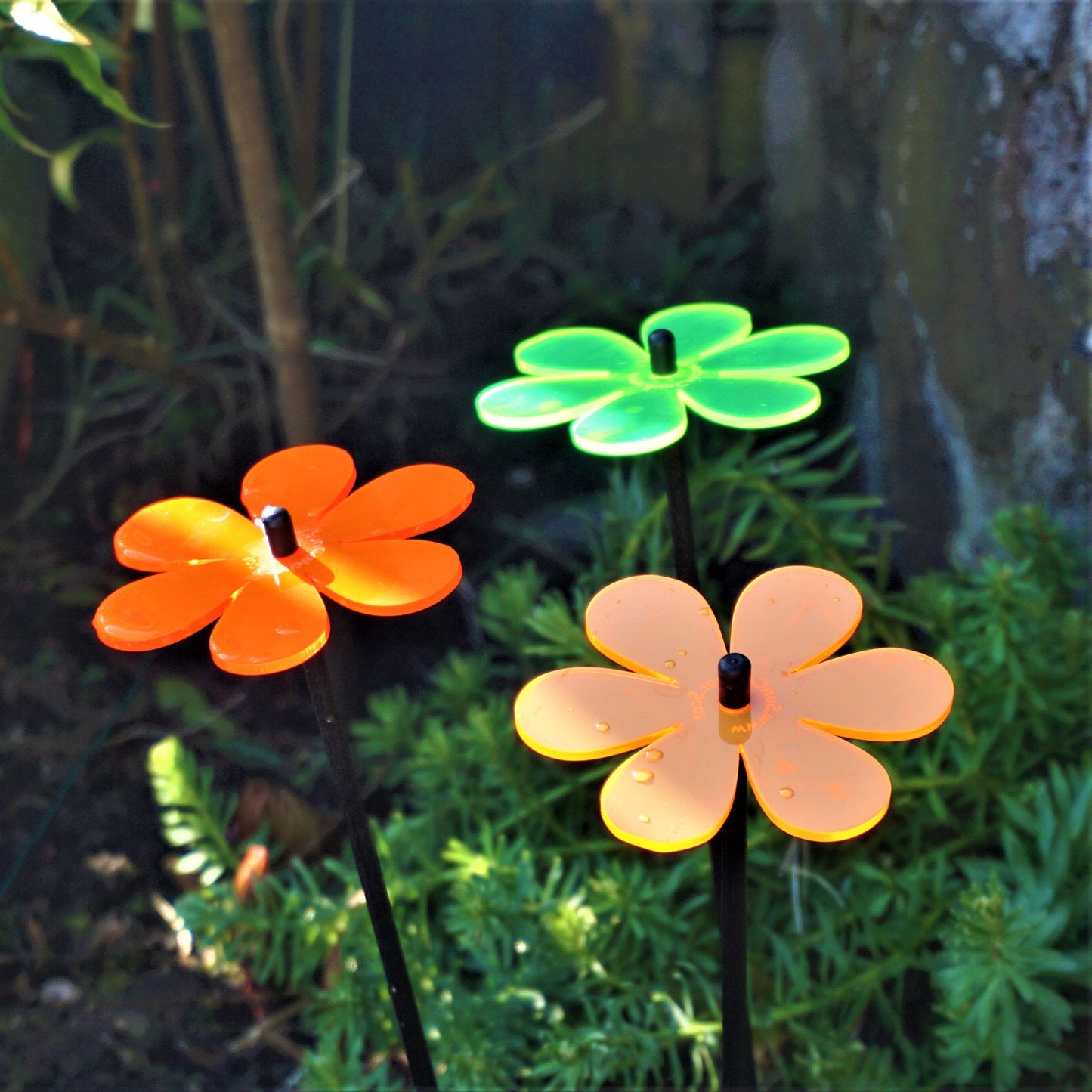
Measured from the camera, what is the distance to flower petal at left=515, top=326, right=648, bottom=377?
30.5 inches

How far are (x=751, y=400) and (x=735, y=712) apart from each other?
0.22m

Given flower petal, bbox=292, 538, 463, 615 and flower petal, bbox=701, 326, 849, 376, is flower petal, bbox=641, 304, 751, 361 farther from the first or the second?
flower petal, bbox=292, 538, 463, 615

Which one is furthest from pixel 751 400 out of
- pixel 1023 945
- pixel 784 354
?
pixel 1023 945

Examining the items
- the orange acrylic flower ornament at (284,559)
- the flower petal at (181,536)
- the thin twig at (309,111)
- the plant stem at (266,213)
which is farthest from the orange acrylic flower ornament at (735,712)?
the thin twig at (309,111)

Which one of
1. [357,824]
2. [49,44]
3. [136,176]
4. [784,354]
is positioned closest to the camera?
[357,824]

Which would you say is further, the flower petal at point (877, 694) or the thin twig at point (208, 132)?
the thin twig at point (208, 132)

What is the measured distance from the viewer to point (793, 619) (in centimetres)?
63

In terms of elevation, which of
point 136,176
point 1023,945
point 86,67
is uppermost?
point 86,67

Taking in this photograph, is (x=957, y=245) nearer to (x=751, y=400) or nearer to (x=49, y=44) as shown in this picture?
(x=751, y=400)

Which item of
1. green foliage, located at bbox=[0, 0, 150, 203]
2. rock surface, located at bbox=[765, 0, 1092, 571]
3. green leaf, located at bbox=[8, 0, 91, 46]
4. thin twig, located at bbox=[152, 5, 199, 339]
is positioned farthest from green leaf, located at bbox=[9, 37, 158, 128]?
rock surface, located at bbox=[765, 0, 1092, 571]

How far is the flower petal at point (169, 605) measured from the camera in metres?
0.58

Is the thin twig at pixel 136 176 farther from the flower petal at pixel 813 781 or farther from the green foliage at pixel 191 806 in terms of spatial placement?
the flower petal at pixel 813 781

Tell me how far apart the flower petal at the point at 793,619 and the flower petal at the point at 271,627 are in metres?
0.23

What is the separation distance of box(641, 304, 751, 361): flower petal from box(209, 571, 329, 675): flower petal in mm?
301
